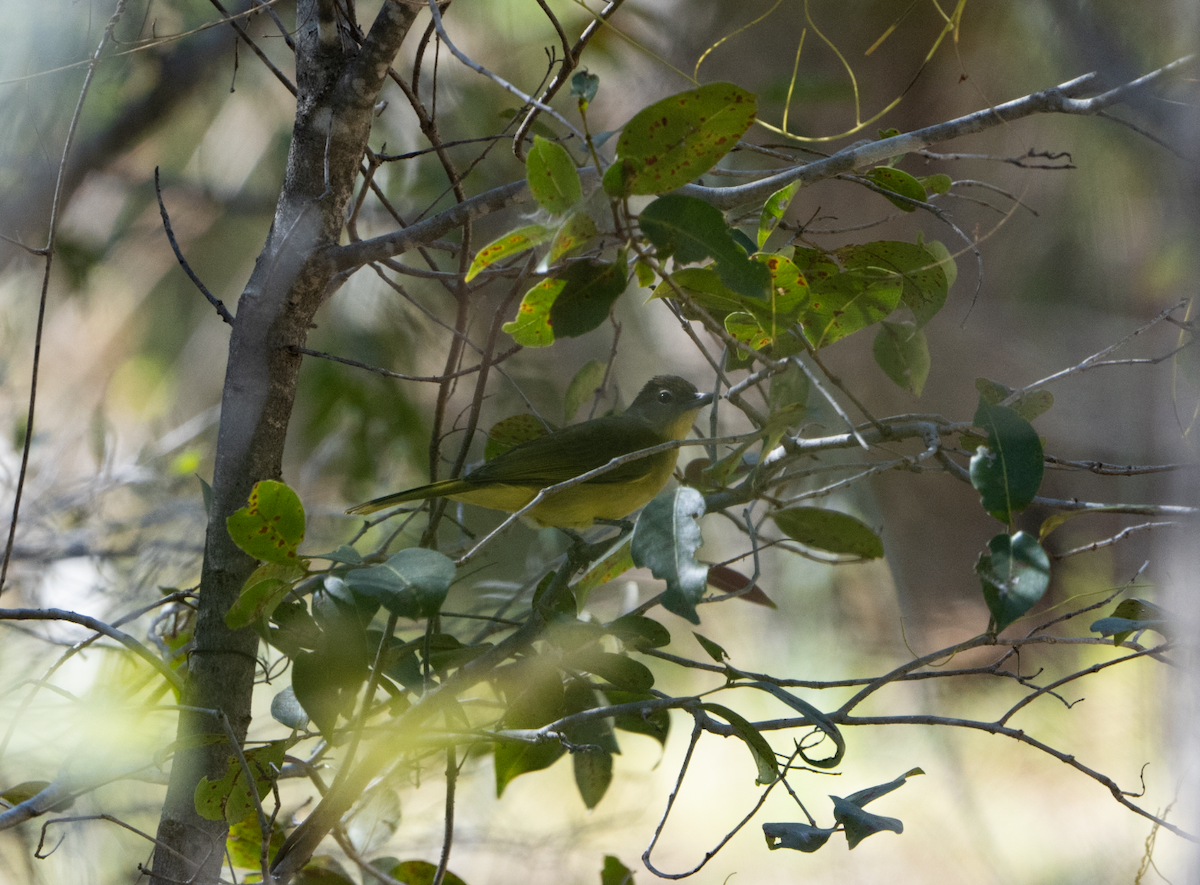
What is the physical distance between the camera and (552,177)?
0.44 m

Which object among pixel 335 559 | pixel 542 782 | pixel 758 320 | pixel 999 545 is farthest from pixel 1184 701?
pixel 542 782

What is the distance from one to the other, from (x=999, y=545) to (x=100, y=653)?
95cm

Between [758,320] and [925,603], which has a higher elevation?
[925,603]

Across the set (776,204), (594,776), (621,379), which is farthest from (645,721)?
(621,379)

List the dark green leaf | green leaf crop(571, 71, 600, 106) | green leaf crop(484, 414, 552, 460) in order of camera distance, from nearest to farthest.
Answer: green leaf crop(571, 71, 600, 106)
the dark green leaf
green leaf crop(484, 414, 552, 460)

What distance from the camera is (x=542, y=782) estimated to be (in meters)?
1.62

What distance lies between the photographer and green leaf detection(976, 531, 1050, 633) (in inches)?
17.9

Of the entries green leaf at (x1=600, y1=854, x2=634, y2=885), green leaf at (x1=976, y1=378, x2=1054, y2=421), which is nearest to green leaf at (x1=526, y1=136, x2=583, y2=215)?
green leaf at (x1=976, y1=378, x2=1054, y2=421)

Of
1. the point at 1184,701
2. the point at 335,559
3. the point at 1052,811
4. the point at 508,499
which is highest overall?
the point at 508,499

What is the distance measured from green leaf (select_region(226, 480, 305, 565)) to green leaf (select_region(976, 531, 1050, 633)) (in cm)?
39

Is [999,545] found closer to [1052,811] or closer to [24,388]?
[1052,811]

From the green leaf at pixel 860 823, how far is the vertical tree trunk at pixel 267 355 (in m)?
0.42

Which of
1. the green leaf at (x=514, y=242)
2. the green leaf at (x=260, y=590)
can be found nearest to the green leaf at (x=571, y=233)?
the green leaf at (x=514, y=242)

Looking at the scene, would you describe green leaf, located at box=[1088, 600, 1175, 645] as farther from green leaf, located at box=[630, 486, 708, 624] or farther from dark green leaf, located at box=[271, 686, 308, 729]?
dark green leaf, located at box=[271, 686, 308, 729]
